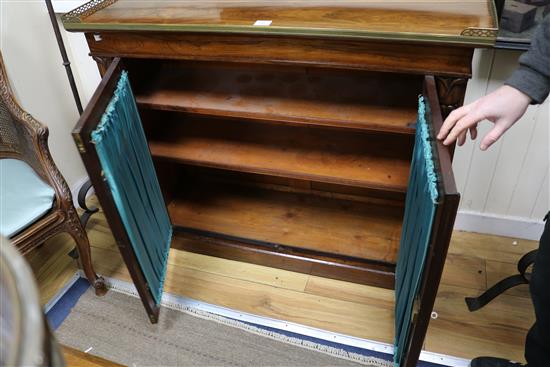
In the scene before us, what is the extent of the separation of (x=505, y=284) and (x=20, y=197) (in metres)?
1.52

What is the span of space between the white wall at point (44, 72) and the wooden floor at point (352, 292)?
1.45ft

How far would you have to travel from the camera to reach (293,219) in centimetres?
168

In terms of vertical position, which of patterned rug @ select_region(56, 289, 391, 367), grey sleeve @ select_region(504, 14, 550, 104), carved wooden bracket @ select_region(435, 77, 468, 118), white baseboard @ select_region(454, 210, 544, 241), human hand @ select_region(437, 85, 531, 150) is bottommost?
patterned rug @ select_region(56, 289, 391, 367)

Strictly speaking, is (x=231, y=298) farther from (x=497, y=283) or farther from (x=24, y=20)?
(x=24, y=20)

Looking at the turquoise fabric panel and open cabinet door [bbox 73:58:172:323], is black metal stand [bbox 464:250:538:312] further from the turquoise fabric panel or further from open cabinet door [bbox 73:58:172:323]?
the turquoise fabric panel

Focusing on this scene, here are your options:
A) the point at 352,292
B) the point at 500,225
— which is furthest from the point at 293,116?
the point at 500,225

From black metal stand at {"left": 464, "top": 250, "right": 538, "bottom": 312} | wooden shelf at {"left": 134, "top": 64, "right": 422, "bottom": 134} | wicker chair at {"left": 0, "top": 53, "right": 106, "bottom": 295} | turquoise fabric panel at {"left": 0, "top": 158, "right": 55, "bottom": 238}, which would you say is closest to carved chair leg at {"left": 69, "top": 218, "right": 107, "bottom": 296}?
wicker chair at {"left": 0, "top": 53, "right": 106, "bottom": 295}

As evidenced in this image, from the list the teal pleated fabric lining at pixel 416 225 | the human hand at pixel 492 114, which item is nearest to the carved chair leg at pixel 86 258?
the teal pleated fabric lining at pixel 416 225

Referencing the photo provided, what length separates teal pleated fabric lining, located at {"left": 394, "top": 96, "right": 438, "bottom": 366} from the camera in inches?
34.0

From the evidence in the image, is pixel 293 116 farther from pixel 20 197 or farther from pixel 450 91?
pixel 20 197

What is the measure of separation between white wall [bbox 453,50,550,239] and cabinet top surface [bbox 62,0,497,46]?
0.30 m

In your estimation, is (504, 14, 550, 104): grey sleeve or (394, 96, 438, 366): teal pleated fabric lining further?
(394, 96, 438, 366): teal pleated fabric lining

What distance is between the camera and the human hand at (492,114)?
0.82 metres

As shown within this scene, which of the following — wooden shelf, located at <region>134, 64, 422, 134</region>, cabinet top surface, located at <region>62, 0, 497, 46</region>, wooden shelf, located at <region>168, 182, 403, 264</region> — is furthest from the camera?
wooden shelf, located at <region>168, 182, 403, 264</region>
